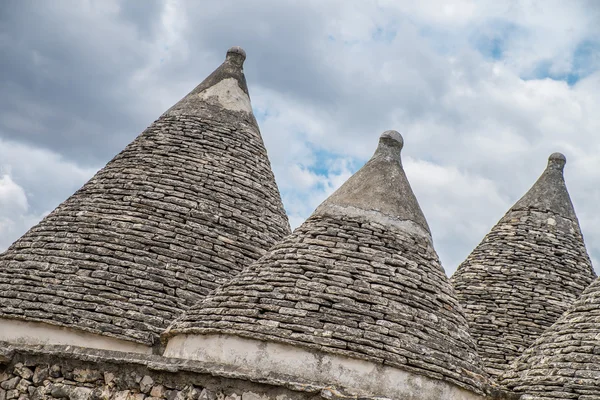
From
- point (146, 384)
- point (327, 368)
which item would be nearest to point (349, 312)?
point (327, 368)

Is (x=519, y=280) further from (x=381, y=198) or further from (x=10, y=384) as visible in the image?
(x=10, y=384)

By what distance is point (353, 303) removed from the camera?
32.9ft

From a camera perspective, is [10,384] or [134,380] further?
[10,384]

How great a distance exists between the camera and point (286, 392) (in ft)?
29.4

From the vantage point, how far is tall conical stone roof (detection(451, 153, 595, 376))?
1327cm

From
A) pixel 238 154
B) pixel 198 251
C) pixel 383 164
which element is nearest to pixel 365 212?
pixel 383 164

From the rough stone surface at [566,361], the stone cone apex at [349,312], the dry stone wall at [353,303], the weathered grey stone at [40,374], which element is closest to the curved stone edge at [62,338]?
the stone cone apex at [349,312]

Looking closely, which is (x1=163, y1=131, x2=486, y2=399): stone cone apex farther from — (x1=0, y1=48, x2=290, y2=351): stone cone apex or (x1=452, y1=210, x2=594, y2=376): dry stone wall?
(x1=452, y1=210, x2=594, y2=376): dry stone wall

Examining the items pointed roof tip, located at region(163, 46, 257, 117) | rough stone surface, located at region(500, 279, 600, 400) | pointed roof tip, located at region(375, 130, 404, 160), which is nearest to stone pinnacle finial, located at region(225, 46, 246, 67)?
pointed roof tip, located at region(163, 46, 257, 117)

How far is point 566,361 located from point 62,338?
5732 millimetres

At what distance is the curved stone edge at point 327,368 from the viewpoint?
9.48 meters

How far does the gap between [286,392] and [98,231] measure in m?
4.30

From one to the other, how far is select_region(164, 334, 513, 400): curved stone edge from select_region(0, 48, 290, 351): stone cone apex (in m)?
1.73

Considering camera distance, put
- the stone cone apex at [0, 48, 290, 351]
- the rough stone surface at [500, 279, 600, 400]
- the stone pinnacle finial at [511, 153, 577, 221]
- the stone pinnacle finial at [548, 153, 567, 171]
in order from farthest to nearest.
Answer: the stone pinnacle finial at [548, 153, 567, 171], the stone pinnacle finial at [511, 153, 577, 221], the stone cone apex at [0, 48, 290, 351], the rough stone surface at [500, 279, 600, 400]
